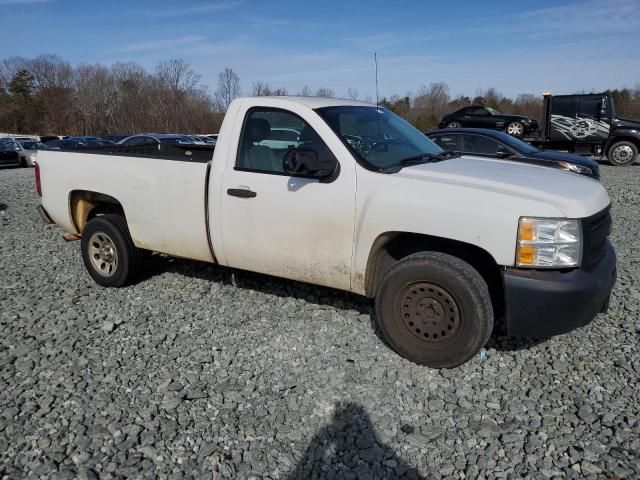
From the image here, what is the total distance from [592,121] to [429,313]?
54.1ft

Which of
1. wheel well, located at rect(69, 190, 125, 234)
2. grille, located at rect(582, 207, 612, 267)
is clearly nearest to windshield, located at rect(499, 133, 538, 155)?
grille, located at rect(582, 207, 612, 267)

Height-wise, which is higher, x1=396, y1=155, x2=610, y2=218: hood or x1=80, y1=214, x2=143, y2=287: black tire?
x1=396, y1=155, x2=610, y2=218: hood

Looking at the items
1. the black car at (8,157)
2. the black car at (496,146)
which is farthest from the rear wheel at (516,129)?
the black car at (8,157)

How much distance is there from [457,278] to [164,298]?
9.76 ft

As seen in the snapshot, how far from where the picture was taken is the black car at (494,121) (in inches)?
840

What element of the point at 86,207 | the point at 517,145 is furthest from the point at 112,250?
the point at 517,145

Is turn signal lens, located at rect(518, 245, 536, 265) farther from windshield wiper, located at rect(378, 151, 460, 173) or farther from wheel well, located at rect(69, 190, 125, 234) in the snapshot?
wheel well, located at rect(69, 190, 125, 234)

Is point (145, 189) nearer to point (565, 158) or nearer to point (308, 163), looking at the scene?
point (308, 163)

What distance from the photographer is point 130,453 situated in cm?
285

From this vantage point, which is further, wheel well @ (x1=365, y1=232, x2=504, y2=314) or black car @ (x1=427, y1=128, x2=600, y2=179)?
black car @ (x1=427, y1=128, x2=600, y2=179)

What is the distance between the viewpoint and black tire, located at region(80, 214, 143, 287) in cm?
516

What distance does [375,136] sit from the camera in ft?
14.2

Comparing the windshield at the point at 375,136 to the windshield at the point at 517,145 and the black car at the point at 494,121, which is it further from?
the black car at the point at 494,121

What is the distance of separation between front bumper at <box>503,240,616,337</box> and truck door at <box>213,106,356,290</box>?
1.21 m
